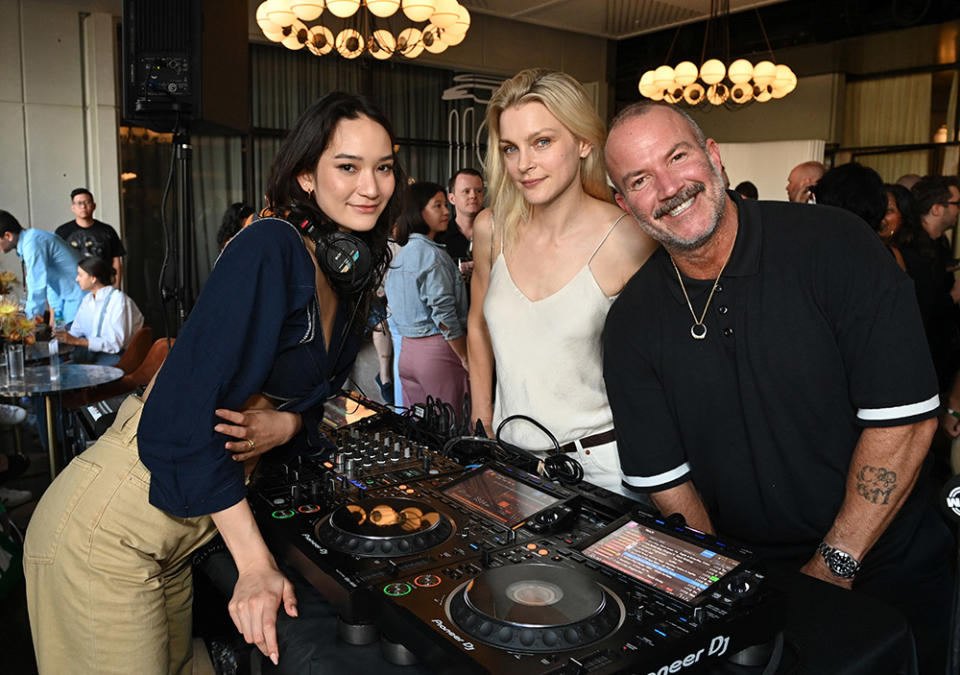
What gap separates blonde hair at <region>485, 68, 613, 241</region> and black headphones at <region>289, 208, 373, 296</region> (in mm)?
667

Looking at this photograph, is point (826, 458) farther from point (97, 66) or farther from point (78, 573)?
point (97, 66)

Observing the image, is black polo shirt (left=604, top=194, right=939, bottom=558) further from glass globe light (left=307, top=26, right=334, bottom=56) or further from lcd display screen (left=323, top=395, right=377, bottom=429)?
glass globe light (left=307, top=26, right=334, bottom=56)

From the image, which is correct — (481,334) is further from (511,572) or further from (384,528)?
(511,572)

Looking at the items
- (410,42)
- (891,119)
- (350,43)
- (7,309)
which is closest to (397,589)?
(7,309)

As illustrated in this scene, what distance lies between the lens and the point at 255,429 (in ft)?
4.09

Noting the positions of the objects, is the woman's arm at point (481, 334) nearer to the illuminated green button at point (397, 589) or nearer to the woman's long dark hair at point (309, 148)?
the woman's long dark hair at point (309, 148)

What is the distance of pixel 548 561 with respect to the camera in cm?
102

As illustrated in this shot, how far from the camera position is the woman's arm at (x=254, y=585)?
105cm

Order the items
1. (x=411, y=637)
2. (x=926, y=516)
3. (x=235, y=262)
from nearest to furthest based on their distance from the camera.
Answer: (x=411, y=637) → (x=235, y=262) → (x=926, y=516)

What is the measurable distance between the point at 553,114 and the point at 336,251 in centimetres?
73

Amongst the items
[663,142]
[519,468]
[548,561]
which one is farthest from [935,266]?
[548,561]

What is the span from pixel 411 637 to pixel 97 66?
24.5 feet

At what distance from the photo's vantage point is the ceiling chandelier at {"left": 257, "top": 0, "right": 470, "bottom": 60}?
16.6 ft

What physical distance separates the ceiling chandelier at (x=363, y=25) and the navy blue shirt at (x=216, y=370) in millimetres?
4236
